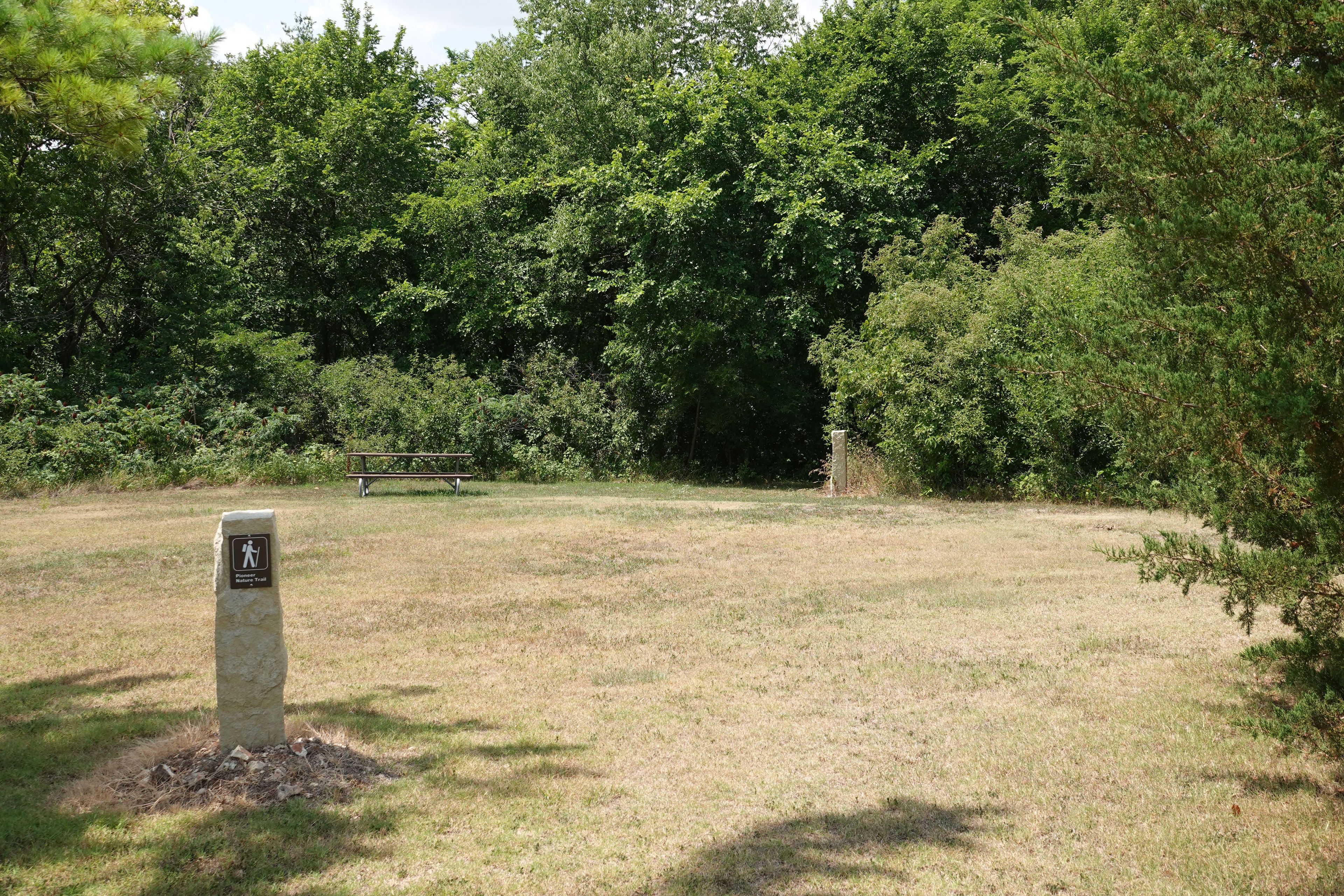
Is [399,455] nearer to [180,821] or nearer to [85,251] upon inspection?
[85,251]

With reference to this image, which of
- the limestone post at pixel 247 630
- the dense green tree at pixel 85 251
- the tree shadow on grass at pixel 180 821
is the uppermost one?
the dense green tree at pixel 85 251

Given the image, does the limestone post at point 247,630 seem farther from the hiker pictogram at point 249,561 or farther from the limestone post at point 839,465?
the limestone post at point 839,465

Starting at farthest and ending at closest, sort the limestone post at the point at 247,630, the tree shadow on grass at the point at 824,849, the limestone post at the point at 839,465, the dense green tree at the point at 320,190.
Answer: the dense green tree at the point at 320,190 < the limestone post at the point at 839,465 < the limestone post at the point at 247,630 < the tree shadow on grass at the point at 824,849

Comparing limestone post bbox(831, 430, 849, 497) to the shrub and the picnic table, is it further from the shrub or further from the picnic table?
the picnic table

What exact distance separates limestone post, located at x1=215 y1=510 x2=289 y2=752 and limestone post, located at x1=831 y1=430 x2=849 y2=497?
16.3 m

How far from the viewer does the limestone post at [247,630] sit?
5.61 metres

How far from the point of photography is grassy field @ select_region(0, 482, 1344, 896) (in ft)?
15.3

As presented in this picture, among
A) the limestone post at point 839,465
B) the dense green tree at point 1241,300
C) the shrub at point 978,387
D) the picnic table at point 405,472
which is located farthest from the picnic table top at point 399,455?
the dense green tree at point 1241,300

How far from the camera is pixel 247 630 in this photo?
5656 mm

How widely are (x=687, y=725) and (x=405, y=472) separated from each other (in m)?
17.2

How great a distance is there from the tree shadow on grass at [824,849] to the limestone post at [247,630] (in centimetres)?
250

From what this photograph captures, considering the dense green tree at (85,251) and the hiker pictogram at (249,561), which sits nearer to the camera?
the hiker pictogram at (249,561)

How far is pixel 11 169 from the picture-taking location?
21016 millimetres

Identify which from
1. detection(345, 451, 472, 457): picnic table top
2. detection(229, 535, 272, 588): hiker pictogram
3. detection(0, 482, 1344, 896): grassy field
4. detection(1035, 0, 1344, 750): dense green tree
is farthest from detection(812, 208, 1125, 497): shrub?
detection(229, 535, 272, 588): hiker pictogram
